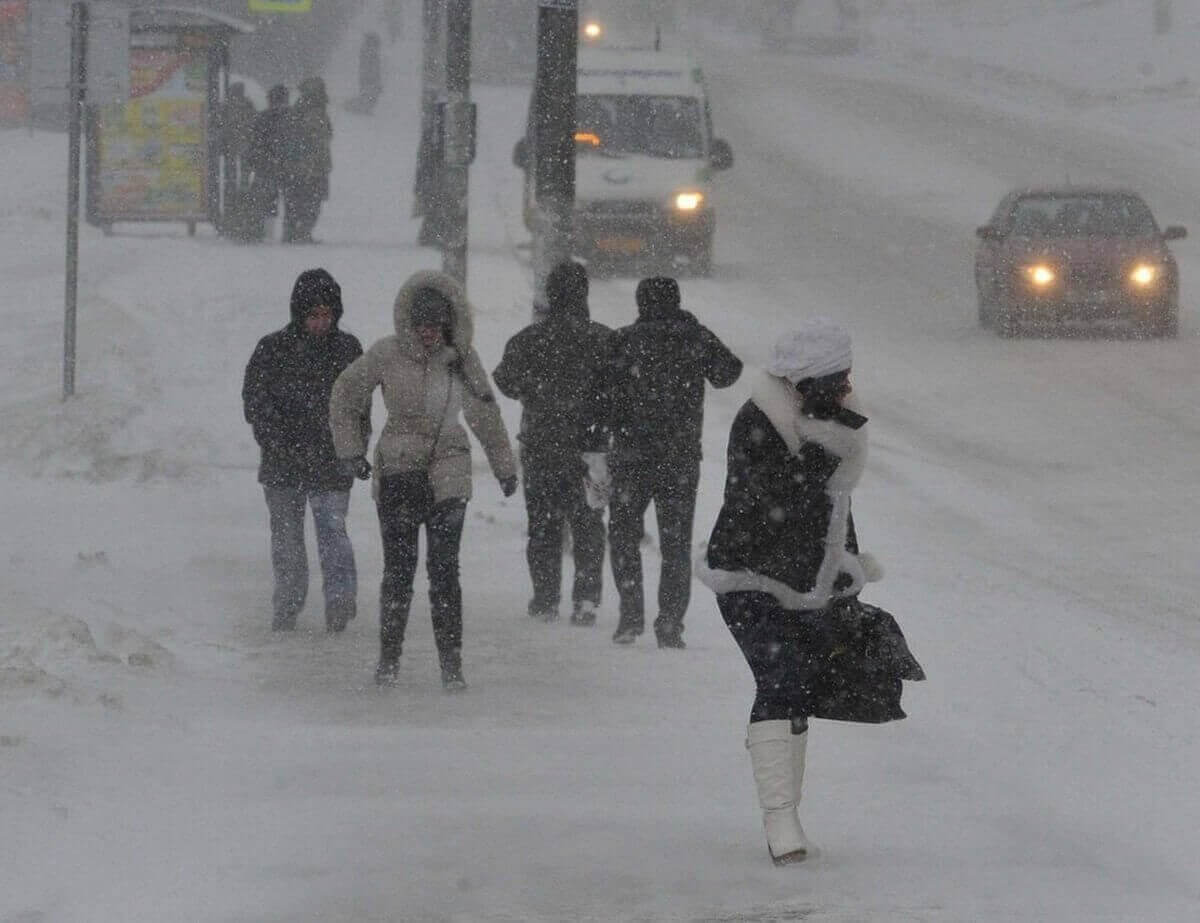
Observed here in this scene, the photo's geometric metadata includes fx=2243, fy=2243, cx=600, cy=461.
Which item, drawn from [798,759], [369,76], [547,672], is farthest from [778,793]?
[369,76]

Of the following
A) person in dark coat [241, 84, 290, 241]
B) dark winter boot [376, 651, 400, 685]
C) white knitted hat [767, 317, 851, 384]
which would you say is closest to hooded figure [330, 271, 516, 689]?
dark winter boot [376, 651, 400, 685]

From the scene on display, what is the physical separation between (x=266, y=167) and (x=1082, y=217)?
903cm

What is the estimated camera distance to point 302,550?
32.7ft

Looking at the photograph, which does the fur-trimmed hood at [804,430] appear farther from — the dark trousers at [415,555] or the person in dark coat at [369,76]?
the person in dark coat at [369,76]

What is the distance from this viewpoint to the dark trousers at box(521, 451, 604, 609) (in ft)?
33.5

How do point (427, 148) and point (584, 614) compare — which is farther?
point (427, 148)

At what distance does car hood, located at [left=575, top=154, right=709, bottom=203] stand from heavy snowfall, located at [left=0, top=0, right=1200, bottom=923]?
1.20 metres

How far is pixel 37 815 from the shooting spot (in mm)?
6242

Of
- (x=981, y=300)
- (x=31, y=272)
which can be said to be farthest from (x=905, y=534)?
(x=31, y=272)

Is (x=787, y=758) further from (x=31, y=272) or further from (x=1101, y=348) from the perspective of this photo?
(x=31, y=272)

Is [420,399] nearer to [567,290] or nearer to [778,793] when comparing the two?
[567,290]

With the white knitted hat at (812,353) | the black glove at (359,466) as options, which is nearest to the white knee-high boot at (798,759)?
the white knitted hat at (812,353)

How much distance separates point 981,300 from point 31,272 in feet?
30.6

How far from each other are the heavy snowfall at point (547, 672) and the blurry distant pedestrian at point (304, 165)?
0.87 meters
